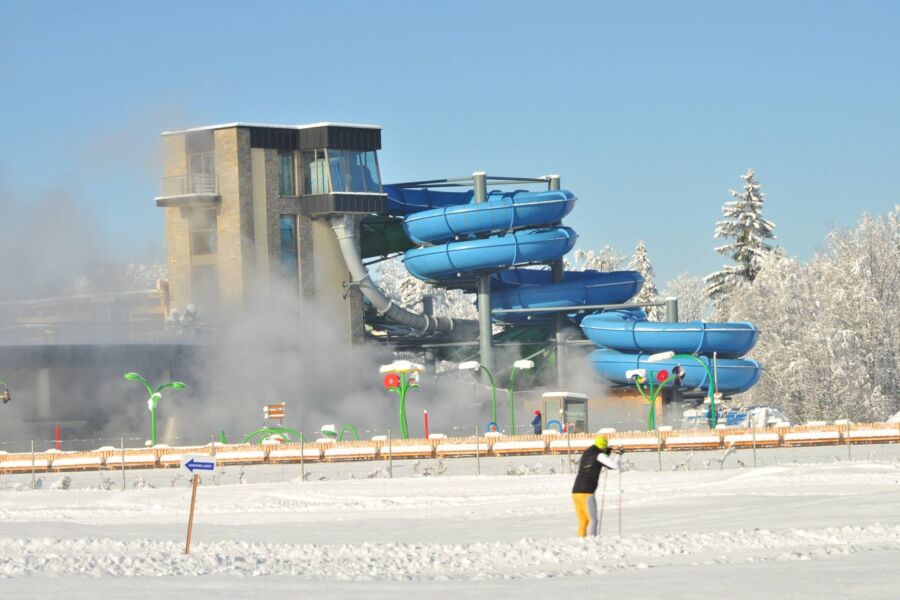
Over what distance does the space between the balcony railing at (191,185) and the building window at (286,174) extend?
3112 mm

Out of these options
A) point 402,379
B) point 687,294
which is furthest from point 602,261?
point 402,379

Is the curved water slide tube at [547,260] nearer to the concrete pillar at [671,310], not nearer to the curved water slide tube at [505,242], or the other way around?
the curved water slide tube at [505,242]

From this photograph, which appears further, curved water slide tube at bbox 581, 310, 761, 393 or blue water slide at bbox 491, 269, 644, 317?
blue water slide at bbox 491, 269, 644, 317

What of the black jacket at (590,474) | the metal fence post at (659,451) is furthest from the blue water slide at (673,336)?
the black jacket at (590,474)

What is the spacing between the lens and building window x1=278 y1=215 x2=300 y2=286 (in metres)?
67.7

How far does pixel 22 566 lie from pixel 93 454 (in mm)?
28154

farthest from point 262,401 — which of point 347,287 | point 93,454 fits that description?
point 93,454

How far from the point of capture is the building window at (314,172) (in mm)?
67812

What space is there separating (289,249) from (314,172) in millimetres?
3938

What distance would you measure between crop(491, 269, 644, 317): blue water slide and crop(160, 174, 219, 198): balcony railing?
47.9ft

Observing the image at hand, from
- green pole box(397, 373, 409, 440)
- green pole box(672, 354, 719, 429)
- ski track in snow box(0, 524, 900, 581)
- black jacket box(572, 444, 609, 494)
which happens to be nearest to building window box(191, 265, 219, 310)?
green pole box(397, 373, 409, 440)

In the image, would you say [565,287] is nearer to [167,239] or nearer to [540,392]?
[540,392]

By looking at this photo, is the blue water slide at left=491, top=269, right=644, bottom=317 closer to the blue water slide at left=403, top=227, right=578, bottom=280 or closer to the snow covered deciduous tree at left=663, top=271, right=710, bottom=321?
the blue water slide at left=403, top=227, right=578, bottom=280

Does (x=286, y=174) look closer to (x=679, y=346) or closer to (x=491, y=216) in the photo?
(x=491, y=216)
